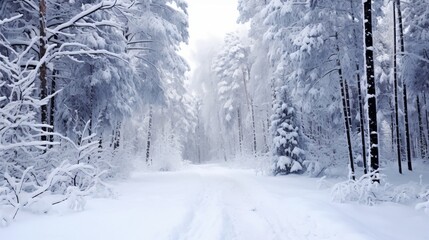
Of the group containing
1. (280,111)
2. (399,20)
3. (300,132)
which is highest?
(399,20)

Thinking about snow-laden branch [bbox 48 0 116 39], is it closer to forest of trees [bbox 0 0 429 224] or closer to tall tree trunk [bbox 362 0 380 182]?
forest of trees [bbox 0 0 429 224]

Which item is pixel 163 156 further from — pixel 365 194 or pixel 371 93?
pixel 365 194

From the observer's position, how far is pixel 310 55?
11422 millimetres

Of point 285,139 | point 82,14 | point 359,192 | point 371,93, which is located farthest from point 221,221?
point 285,139

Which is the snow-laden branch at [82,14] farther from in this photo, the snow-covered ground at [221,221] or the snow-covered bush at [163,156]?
the snow-covered bush at [163,156]

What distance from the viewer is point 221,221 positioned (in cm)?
592

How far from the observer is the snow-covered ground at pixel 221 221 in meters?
4.45

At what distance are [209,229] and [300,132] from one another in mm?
11292

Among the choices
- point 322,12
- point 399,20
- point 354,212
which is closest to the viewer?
point 354,212

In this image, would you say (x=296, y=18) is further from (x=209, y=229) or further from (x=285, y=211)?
(x=209, y=229)

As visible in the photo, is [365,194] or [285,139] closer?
[365,194]

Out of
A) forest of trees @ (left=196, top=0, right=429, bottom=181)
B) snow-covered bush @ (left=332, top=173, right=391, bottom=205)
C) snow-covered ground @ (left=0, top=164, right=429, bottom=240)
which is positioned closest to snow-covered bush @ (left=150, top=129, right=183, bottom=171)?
forest of trees @ (left=196, top=0, right=429, bottom=181)

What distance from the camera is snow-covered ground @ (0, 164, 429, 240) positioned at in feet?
14.6

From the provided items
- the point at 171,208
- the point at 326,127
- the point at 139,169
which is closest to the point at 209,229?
the point at 171,208
